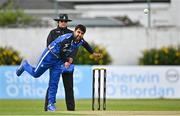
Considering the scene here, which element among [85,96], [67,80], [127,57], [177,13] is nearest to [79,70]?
[85,96]

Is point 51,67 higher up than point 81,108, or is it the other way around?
point 51,67

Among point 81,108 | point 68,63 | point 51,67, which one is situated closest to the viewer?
point 68,63

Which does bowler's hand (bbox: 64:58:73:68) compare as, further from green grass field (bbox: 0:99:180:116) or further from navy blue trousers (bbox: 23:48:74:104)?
green grass field (bbox: 0:99:180:116)

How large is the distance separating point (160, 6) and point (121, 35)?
6548mm

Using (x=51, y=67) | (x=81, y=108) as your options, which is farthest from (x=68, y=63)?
(x=81, y=108)

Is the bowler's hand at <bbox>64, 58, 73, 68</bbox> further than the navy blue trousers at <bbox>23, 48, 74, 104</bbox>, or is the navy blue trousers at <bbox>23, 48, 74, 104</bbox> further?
the navy blue trousers at <bbox>23, 48, 74, 104</bbox>

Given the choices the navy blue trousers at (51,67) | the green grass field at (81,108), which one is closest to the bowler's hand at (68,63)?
the navy blue trousers at (51,67)

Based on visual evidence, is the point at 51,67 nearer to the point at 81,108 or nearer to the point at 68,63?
the point at 68,63

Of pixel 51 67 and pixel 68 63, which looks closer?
pixel 68 63

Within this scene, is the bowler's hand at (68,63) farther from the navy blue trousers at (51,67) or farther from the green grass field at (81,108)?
the green grass field at (81,108)

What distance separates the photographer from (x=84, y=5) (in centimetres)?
5056

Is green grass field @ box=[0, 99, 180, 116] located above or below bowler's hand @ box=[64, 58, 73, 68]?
below

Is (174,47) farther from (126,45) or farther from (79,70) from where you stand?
(79,70)

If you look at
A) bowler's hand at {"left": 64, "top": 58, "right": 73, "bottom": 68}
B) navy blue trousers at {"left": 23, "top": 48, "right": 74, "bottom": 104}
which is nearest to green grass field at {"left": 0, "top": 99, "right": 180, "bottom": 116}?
navy blue trousers at {"left": 23, "top": 48, "right": 74, "bottom": 104}
